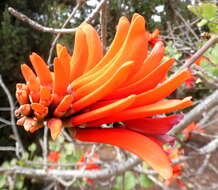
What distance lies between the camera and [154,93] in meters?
0.35

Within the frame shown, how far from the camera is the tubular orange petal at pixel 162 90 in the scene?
0.34 metres

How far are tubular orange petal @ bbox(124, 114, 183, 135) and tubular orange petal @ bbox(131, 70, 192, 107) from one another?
0.03 meters

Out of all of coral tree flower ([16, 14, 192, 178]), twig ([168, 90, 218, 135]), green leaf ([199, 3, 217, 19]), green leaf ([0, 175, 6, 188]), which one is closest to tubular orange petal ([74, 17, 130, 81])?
coral tree flower ([16, 14, 192, 178])

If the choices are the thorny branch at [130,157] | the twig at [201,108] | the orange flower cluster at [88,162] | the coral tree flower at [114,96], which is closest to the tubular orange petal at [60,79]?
the coral tree flower at [114,96]

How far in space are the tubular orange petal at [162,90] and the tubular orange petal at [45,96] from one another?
10cm

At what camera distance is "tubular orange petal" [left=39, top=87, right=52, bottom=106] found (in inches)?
13.8

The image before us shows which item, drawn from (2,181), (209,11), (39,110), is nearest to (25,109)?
(39,110)

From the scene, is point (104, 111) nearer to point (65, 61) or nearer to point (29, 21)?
point (65, 61)

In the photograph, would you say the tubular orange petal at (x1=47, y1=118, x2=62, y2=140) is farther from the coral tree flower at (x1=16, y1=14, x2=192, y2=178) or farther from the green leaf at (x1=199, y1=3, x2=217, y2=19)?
the green leaf at (x1=199, y1=3, x2=217, y2=19)

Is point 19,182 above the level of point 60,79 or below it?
below

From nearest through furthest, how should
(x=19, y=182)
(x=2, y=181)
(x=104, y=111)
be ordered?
(x=104, y=111)
(x=2, y=181)
(x=19, y=182)

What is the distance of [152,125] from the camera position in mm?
385

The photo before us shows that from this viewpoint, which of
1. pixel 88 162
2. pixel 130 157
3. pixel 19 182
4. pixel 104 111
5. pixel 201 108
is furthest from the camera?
pixel 19 182

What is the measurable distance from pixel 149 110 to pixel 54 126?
0.11 m
